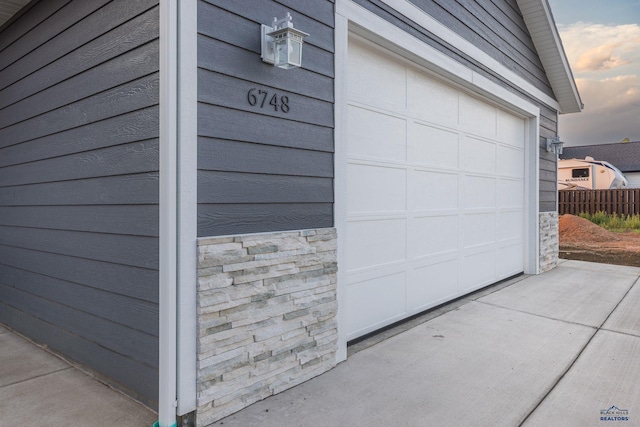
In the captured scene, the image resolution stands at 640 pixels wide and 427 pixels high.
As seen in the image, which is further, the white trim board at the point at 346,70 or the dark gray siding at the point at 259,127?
the white trim board at the point at 346,70

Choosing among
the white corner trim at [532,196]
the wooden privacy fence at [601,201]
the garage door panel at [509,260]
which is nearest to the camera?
the garage door panel at [509,260]

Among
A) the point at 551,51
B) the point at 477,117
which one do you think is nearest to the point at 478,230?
the point at 477,117

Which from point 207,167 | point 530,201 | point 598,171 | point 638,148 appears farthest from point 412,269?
point 638,148

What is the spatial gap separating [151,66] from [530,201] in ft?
18.8

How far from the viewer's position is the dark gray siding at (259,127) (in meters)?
2.05

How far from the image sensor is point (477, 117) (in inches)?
194

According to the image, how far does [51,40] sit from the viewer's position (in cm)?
288

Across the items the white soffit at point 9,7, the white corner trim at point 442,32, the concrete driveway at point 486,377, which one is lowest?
the concrete driveway at point 486,377

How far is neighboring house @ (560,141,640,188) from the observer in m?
22.4

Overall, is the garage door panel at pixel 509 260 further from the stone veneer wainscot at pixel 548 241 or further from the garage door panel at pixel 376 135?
the garage door panel at pixel 376 135

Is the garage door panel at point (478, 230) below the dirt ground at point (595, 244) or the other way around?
the other way around

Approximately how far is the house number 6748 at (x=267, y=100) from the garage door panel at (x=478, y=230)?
2971mm

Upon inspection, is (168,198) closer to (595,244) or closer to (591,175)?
(595,244)

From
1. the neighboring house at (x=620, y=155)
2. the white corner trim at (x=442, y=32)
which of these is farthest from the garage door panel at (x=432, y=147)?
the neighboring house at (x=620, y=155)
